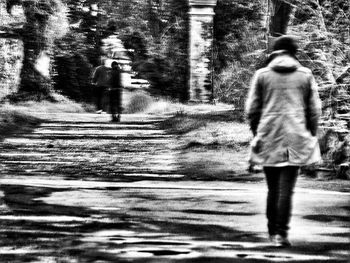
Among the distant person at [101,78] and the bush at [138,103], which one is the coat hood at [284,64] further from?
the bush at [138,103]

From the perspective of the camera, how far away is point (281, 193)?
8195 millimetres

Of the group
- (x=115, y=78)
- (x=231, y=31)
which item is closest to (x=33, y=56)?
(x=231, y=31)

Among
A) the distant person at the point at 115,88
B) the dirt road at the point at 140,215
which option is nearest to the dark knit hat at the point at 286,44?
the dirt road at the point at 140,215

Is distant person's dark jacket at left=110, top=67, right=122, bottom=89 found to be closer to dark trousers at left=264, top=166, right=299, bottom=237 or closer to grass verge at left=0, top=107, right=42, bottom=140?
grass verge at left=0, top=107, right=42, bottom=140

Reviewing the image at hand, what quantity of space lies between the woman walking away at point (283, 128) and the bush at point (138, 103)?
2343 cm

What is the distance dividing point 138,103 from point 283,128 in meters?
24.3

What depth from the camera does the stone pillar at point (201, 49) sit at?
2811 cm

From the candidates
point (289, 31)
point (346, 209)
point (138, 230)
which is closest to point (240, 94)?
point (289, 31)

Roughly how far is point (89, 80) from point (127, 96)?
6.06 feet

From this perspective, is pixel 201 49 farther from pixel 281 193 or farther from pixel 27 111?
pixel 281 193

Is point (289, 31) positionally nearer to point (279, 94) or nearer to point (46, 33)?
point (279, 94)

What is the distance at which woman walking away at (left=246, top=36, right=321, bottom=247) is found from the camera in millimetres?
8133

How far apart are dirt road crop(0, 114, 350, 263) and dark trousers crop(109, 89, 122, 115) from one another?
7.06 metres

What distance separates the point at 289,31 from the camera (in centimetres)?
1464
